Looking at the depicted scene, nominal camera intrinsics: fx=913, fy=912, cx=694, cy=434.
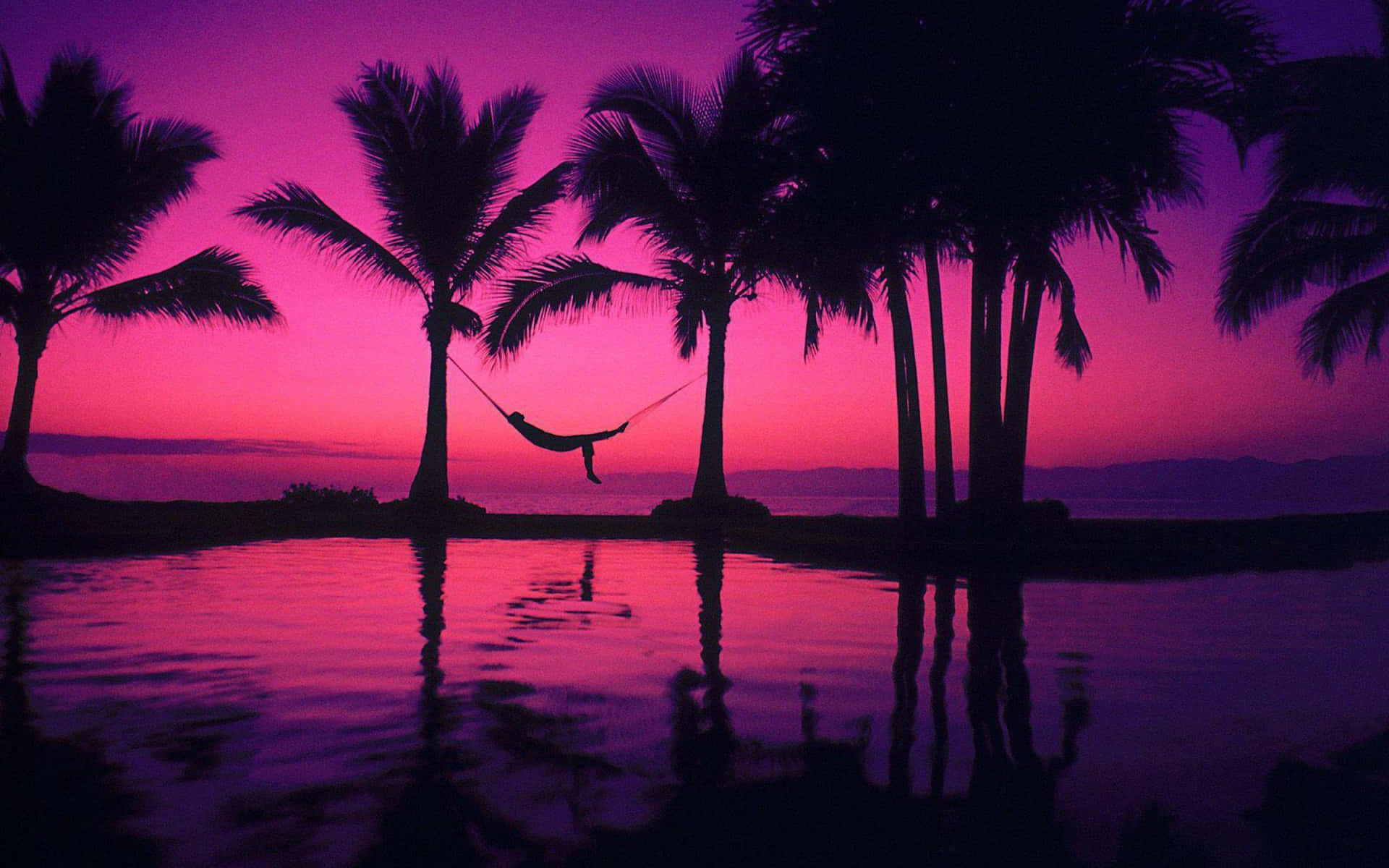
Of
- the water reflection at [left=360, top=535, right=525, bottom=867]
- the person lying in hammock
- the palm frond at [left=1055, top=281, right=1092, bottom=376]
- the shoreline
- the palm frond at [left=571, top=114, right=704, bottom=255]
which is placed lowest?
the water reflection at [left=360, top=535, right=525, bottom=867]

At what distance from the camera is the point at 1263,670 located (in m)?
4.71

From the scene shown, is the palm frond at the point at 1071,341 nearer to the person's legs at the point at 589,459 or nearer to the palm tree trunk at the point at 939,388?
the palm tree trunk at the point at 939,388

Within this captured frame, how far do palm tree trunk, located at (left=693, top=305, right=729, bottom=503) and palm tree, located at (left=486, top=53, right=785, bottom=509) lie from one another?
0.02 m

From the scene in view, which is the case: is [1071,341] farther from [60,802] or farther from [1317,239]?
[60,802]

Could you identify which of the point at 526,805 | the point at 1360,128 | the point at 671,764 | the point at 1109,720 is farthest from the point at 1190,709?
the point at 1360,128

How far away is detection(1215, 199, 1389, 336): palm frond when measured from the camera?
1695 centimetres

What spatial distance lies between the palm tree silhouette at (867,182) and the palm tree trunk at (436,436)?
7.15m

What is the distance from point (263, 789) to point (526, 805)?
83 centimetres

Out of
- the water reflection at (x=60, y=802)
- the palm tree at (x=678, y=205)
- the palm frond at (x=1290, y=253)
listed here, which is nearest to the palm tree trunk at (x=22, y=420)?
the palm tree at (x=678, y=205)

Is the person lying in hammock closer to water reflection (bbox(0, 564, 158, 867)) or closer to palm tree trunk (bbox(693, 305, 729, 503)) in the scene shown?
palm tree trunk (bbox(693, 305, 729, 503))

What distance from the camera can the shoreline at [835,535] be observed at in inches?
419

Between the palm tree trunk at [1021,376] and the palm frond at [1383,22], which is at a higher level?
the palm frond at [1383,22]

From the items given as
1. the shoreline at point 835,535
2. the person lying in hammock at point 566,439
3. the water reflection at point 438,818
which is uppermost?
the person lying in hammock at point 566,439

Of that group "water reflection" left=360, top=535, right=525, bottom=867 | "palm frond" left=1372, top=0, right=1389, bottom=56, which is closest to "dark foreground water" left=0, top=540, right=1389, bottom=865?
"water reflection" left=360, top=535, right=525, bottom=867
